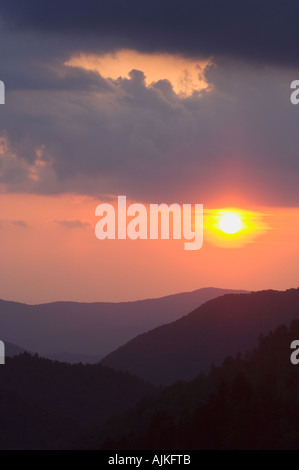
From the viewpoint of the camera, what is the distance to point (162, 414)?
474ft

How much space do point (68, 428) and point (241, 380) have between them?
40847 millimetres

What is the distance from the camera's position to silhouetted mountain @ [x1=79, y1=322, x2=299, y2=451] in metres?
129

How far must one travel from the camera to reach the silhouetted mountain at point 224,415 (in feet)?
424

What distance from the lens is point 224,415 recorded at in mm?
132000
